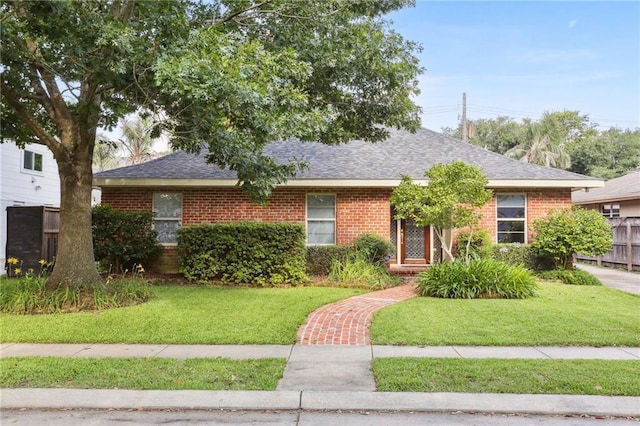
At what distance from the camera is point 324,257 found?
13.0 metres

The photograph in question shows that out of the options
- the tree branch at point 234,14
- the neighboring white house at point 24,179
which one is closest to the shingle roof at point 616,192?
the tree branch at point 234,14

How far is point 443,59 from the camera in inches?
599

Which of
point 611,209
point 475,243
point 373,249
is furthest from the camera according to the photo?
point 611,209

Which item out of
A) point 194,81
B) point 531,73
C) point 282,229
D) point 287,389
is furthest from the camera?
point 531,73

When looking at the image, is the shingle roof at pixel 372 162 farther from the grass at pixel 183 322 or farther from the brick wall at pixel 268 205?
the grass at pixel 183 322

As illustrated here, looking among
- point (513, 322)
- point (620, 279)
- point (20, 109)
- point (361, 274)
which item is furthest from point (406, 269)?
point (20, 109)

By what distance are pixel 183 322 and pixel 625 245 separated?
1650 centimetres

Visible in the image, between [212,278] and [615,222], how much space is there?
15.2 metres

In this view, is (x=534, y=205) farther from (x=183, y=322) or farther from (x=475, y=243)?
(x=183, y=322)

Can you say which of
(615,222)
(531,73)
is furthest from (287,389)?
(531,73)

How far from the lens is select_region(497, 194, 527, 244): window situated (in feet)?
46.5

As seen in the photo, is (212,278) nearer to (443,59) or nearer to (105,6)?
(105,6)

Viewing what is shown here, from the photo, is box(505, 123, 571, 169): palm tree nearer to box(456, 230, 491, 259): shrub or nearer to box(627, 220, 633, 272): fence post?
box(627, 220, 633, 272): fence post

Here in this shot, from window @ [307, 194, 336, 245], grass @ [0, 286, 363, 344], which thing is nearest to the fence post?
window @ [307, 194, 336, 245]
